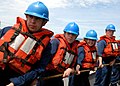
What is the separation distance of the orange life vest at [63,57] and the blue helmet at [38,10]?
1.61 m

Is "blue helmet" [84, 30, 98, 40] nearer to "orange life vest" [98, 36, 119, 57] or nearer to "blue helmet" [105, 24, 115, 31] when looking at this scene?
"orange life vest" [98, 36, 119, 57]

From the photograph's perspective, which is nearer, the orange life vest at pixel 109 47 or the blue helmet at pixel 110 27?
the orange life vest at pixel 109 47

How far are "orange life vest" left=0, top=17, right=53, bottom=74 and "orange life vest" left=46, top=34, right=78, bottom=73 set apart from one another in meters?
1.67

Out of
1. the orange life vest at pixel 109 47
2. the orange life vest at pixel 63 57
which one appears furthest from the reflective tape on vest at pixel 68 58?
the orange life vest at pixel 109 47

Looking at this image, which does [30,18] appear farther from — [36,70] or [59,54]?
[59,54]

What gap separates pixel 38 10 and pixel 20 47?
562 millimetres

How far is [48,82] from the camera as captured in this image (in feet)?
18.4

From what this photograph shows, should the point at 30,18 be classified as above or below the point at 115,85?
above

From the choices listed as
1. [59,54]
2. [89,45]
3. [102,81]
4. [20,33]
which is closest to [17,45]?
[20,33]

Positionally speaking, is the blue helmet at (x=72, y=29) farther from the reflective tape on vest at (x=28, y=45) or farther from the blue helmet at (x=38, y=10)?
the reflective tape on vest at (x=28, y=45)

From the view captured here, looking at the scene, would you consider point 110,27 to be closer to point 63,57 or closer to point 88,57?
point 88,57

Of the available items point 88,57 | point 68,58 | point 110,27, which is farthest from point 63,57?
point 110,27

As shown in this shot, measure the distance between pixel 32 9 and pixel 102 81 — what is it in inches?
249

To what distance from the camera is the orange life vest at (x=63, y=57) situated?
215 inches
